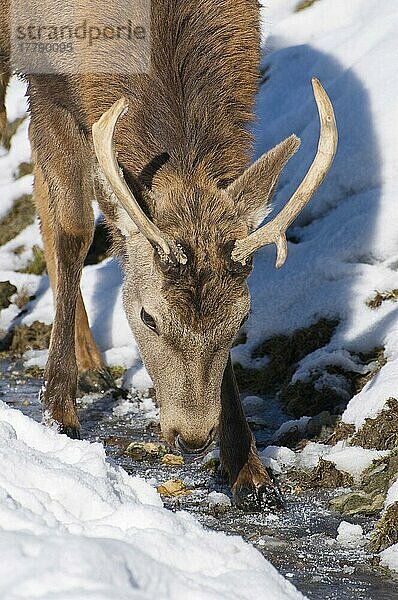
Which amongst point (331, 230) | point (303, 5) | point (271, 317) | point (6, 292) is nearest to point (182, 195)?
point (271, 317)

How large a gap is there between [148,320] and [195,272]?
48cm

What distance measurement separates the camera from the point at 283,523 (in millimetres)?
5367

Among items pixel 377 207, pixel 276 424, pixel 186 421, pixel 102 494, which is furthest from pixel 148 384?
pixel 102 494

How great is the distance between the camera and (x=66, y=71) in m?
6.50

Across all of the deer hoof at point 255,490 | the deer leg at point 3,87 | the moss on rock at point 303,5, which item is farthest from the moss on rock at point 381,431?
the moss on rock at point 303,5

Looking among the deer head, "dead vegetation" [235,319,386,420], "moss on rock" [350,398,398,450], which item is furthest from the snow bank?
"dead vegetation" [235,319,386,420]

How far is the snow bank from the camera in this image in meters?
2.89

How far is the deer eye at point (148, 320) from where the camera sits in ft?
17.8

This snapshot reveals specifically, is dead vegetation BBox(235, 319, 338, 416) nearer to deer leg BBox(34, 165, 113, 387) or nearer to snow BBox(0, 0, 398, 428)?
snow BBox(0, 0, 398, 428)

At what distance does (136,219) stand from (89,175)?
191cm

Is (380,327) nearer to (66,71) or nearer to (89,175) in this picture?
(89,175)

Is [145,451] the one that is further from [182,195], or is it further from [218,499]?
[182,195]
